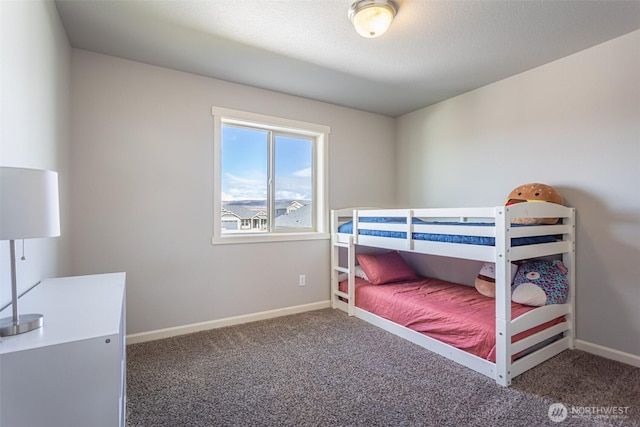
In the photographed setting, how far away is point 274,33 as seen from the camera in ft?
6.84

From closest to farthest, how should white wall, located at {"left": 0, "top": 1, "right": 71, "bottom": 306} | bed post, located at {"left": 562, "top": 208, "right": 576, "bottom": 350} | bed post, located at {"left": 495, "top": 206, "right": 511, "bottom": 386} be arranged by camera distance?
1. white wall, located at {"left": 0, "top": 1, "right": 71, "bottom": 306}
2. bed post, located at {"left": 495, "top": 206, "right": 511, "bottom": 386}
3. bed post, located at {"left": 562, "top": 208, "right": 576, "bottom": 350}

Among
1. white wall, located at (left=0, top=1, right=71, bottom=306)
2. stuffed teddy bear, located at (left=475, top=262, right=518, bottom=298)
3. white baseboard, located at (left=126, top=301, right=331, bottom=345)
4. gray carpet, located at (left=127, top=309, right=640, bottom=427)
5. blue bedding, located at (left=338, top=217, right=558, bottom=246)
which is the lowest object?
gray carpet, located at (left=127, top=309, right=640, bottom=427)

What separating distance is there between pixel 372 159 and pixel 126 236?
9.03ft

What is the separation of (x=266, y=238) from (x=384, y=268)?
1278 mm

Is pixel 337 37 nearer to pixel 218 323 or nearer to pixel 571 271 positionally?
pixel 571 271

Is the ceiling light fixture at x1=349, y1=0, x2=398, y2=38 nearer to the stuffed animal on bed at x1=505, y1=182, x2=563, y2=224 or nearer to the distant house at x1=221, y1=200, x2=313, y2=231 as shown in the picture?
the stuffed animal on bed at x1=505, y1=182, x2=563, y2=224

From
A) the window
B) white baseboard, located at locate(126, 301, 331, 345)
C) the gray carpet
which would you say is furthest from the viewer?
the window

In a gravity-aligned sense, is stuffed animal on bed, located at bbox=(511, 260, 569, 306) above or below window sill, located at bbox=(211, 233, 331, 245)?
below

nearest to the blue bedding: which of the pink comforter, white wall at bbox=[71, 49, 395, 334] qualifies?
the pink comforter

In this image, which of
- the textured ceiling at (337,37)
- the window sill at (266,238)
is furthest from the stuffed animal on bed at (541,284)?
the window sill at (266,238)

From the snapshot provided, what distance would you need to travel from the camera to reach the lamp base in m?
0.89

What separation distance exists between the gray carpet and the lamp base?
93 cm

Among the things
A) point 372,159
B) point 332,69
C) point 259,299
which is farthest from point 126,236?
point 372,159

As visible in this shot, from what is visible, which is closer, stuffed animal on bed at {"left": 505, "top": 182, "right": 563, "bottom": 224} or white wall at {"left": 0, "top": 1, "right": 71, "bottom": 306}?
white wall at {"left": 0, "top": 1, "right": 71, "bottom": 306}
